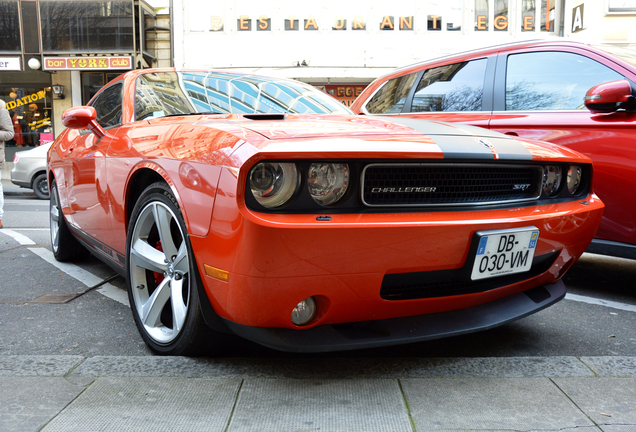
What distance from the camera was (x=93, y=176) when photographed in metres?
3.15

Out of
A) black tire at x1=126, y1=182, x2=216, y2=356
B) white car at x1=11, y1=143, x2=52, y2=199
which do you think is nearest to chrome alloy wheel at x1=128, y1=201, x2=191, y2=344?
black tire at x1=126, y1=182, x2=216, y2=356

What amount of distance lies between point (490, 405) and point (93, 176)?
242cm

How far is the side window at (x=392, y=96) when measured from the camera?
484 cm

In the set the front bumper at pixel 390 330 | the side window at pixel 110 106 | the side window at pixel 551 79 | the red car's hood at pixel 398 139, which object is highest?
the side window at pixel 551 79

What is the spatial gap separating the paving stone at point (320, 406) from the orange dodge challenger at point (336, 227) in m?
0.21

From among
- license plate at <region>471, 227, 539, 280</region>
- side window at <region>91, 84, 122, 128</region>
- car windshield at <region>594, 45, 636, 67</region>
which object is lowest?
license plate at <region>471, 227, 539, 280</region>

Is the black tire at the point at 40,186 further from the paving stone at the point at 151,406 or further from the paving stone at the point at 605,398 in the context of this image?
the paving stone at the point at 605,398

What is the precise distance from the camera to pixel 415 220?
1.94 m

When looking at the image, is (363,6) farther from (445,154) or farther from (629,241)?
(445,154)

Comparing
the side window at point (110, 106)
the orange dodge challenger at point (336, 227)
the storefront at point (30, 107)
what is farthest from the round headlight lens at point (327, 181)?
the storefront at point (30, 107)

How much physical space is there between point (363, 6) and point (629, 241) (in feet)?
48.8

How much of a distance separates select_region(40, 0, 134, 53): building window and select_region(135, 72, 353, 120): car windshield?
13431 mm

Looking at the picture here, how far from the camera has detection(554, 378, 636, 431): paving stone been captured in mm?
1845

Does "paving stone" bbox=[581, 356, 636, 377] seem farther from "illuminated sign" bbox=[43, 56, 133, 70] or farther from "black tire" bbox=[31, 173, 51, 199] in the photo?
"illuminated sign" bbox=[43, 56, 133, 70]
